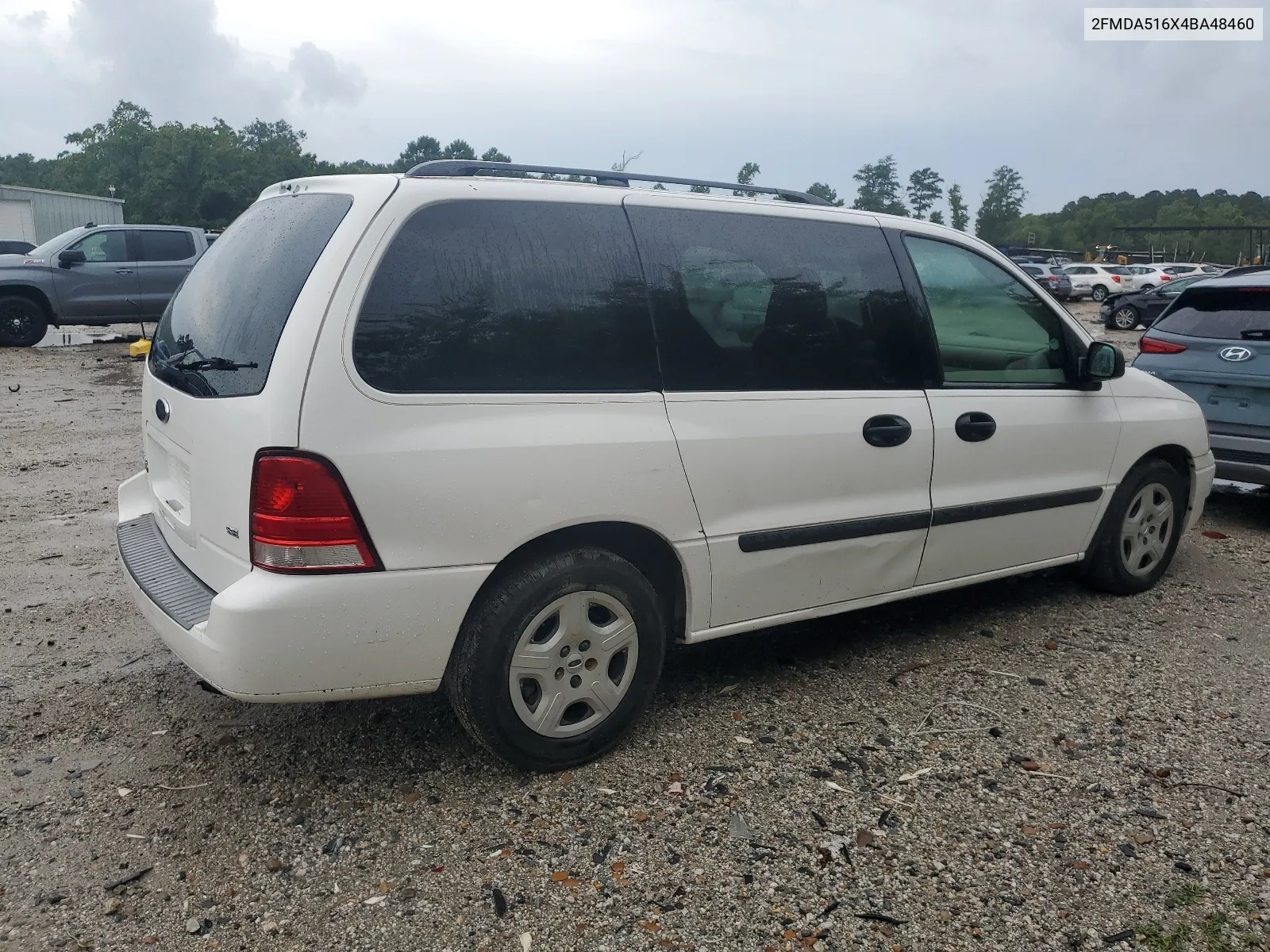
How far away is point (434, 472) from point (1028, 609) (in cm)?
321

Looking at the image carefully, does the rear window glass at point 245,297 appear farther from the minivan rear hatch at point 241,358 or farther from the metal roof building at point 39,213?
the metal roof building at point 39,213

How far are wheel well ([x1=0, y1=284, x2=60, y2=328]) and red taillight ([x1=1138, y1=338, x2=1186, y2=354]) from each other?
1506cm

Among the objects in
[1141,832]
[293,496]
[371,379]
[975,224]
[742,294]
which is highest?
[975,224]

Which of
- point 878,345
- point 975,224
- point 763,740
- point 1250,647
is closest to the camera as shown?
point 763,740

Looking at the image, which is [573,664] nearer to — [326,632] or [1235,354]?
[326,632]

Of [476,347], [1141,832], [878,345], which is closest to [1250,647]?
[1141,832]

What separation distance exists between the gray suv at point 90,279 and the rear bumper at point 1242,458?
14415 mm

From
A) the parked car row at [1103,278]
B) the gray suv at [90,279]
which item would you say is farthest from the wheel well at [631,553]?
the parked car row at [1103,278]

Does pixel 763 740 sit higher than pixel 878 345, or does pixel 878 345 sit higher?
pixel 878 345

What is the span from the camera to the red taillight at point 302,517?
274 centimetres

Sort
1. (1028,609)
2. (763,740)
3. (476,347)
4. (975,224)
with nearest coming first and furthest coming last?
(476,347), (763,740), (1028,609), (975,224)

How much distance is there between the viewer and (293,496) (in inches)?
108

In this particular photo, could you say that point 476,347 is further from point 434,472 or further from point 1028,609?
point 1028,609

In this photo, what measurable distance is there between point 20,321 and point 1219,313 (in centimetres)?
1580
